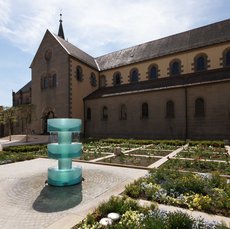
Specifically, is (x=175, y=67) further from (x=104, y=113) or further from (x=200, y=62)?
(x=104, y=113)

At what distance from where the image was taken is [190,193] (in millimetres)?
5805

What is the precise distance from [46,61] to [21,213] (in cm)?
2732

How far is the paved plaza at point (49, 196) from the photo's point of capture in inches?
180

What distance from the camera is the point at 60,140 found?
24.4 ft

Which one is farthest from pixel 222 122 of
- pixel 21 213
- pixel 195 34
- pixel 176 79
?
pixel 21 213

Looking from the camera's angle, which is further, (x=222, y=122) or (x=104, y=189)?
(x=222, y=122)

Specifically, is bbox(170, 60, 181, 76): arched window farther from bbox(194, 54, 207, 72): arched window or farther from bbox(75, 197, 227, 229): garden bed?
bbox(75, 197, 227, 229): garden bed

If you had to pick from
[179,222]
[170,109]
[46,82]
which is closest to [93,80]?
[46,82]

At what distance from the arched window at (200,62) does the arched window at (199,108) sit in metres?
5.12

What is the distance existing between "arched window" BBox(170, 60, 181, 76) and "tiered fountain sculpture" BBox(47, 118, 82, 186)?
67.0 ft

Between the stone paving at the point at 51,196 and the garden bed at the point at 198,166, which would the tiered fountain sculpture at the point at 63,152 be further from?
the garden bed at the point at 198,166

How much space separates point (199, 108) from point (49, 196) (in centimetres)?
1806

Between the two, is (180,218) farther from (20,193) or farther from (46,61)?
(46,61)

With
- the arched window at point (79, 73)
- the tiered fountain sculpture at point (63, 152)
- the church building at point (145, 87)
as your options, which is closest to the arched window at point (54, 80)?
the church building at point (145, 87)
